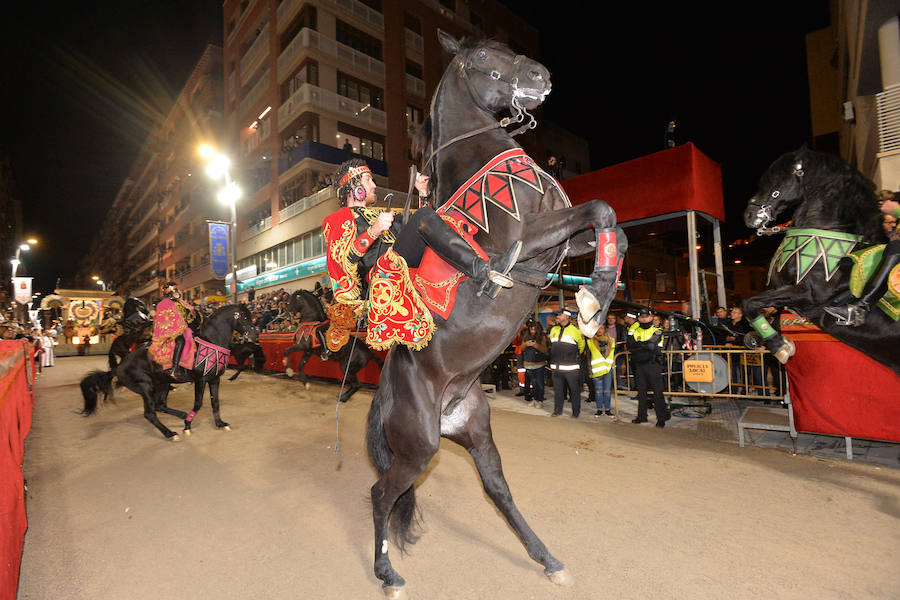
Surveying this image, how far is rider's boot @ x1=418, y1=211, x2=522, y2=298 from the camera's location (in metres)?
2.05

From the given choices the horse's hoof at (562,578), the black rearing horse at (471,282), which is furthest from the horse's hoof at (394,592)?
the horse's hoof at (562,578)

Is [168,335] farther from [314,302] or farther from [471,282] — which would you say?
[471,282]

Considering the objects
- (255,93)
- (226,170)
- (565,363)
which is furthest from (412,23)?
(565,363)

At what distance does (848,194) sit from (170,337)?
948 centimetres

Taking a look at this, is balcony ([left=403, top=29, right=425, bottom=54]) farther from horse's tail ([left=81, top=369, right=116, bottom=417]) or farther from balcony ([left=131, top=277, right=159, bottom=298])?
balcony ([left=131, top=277, right=159, bottom=298])

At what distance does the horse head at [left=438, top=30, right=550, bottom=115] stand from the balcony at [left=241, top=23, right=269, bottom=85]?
33.8 metres

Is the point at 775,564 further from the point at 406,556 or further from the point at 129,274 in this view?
the point at 129,274

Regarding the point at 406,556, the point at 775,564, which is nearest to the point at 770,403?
the point at 775,564

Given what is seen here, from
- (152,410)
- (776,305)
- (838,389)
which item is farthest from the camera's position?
(152,410)

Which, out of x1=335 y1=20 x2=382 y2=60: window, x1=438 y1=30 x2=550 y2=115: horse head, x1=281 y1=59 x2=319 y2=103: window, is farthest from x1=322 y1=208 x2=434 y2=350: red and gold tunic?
x1=335 y1=20 x2=382 y2=60: window

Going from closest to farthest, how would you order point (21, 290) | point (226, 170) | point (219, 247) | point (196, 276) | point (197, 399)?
→ point (197, 399), point (226, 170), point (219, 247), point (21, 290), point (196, 276)

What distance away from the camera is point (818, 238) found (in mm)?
4164

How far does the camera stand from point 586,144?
40906mm

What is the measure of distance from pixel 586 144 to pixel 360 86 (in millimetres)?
23088
